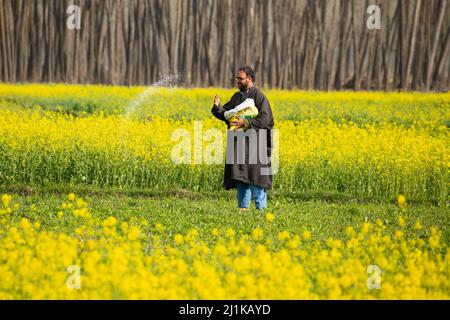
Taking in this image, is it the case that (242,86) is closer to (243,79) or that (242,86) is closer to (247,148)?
(243,79)

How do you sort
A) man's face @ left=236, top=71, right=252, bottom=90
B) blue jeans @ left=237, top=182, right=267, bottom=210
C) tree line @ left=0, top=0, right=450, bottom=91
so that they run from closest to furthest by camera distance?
man's face @ left=236, top=71, right=252, bottom=90, blue jeans @ left=237, top=182, right=267, bottom=210, tree line @ left=0, top=0, right=450, bottom=91

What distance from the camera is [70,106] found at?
752 inches

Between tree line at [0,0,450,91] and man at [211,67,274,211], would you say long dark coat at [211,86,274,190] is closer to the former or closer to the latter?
man at [211,67,274,211]

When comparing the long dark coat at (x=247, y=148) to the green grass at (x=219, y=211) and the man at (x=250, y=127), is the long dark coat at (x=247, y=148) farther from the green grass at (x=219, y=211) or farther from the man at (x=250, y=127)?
the green grass at (x=219, y=211)

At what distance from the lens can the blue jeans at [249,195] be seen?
34.3ft

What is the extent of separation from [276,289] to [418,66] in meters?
19.3

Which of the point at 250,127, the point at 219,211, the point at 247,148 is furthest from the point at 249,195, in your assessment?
the point at 250,127

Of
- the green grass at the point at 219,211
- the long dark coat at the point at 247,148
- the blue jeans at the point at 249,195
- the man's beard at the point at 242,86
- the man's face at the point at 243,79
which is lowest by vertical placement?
the green grass at the point at 219,211

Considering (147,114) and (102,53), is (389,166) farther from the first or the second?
(102,53)

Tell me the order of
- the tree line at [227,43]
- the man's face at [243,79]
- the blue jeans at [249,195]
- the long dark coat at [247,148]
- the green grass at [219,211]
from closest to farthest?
1. the green grass at [219,211]
2. the man's face at [243,79]
3. the long dark coat at [247,148]
4. the blue jeans at [249,195]
5. the tree line at [227,43]

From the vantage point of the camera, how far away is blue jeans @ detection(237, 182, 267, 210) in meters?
10.5

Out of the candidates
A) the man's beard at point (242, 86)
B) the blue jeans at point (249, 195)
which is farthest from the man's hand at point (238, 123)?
the blue jeans at point (249, 195)

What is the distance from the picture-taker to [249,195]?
1052 cm

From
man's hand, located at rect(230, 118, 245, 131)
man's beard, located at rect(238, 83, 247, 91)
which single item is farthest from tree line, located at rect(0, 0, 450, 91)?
man's hand, located at rect(230, 118, 245, 131)
